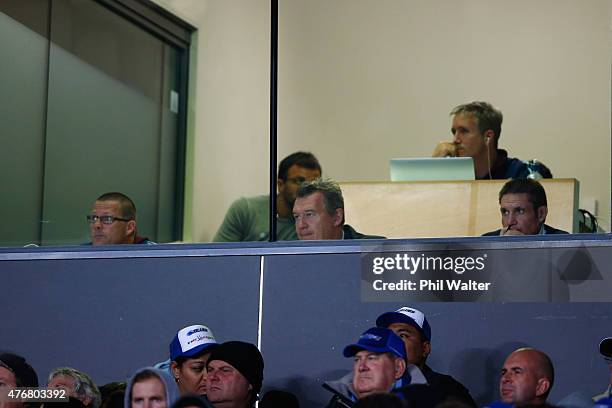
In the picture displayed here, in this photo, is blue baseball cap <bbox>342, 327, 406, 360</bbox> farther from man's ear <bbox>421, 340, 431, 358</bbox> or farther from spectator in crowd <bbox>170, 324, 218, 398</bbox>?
spectator in crowd <bbox>170, 324, 218, 398</bbox>

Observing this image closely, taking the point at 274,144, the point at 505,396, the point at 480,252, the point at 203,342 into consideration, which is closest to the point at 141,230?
the point at 274,144

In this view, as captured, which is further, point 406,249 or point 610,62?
point 610,62

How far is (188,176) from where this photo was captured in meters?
8.75

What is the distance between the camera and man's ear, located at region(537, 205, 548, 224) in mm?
6812

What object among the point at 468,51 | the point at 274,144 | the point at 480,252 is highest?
the point at 468,51

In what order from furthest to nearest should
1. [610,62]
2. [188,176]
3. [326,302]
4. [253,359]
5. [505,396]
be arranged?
[188,176] → [610,62] → [326,302] → [253,359] → [505,396]

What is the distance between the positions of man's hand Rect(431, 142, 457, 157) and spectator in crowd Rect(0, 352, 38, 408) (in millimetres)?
2475

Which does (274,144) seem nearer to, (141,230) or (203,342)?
(141,230)

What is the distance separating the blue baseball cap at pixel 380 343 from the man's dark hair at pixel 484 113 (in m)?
1.97

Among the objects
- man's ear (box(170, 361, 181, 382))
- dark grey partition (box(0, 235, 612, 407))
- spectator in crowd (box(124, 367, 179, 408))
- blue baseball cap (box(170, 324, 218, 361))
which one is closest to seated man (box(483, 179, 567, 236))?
dark grey partition (box(0, 235, 612, 407))

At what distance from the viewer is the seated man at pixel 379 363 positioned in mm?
6059

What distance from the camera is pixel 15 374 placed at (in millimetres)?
7113

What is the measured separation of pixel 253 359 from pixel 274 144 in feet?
5.31

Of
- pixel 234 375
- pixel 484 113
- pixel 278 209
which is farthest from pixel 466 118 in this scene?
pixel 234 375
